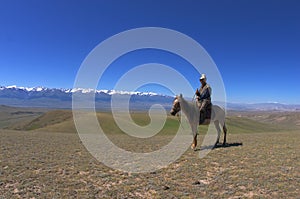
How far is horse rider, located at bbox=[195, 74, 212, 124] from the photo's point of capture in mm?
13078

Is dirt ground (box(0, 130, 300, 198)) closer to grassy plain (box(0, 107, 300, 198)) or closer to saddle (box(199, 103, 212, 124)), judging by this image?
grassy plain (box(0, 107, 300, 198))

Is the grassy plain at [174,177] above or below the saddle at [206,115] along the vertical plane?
below

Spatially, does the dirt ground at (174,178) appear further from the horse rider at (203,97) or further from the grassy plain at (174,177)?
the horse rider at (203,97)

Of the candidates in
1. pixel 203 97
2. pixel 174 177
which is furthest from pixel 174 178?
pixel 203 97

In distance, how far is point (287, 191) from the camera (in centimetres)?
755

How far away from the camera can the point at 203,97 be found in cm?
1323

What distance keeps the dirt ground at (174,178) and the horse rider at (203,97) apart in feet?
7.84

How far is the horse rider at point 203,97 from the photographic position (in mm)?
13078

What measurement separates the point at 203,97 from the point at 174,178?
5504 millimetres

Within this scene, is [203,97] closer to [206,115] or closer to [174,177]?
[206,115]

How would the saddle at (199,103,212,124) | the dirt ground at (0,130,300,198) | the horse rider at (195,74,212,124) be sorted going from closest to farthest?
the dirt ground at (0,130,300,198)
the horse rider at (195,74,212,124)
the saddle at (199,103,212,124)

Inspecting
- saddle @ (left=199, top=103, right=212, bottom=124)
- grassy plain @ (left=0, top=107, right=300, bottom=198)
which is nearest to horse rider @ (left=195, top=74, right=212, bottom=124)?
saddle @ (left=199, top=103, right=212, bottom=124)

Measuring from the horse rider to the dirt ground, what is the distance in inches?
94.0

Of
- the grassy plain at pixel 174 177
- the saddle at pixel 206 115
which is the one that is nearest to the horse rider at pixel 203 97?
the saddle at pixel 206 115
